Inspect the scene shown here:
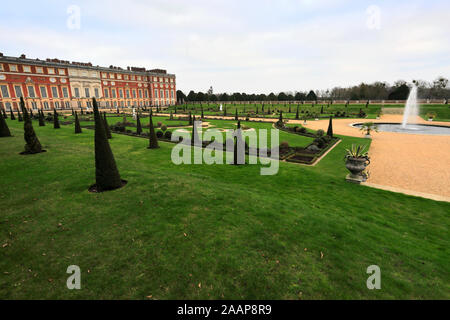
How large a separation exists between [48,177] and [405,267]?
1299 centimetres

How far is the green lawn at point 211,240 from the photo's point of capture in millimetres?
4180

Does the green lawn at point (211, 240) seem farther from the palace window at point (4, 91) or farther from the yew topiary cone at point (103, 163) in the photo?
the palace window at point (4, 91)

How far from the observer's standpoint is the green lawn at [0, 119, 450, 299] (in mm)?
4180

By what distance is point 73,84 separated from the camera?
68.2m

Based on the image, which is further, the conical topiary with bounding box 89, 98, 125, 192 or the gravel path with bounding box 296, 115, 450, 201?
the gravel path with bounding box 296, 115, 450, 201

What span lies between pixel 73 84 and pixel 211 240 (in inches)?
3262

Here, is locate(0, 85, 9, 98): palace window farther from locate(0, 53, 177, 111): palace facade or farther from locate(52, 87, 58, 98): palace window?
locate(52, 87, 58, 98): palace window

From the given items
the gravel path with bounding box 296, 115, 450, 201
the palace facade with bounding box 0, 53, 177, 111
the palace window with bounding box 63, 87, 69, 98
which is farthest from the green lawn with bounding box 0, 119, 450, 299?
the palace window with bounding box 63, 87, 69, 98

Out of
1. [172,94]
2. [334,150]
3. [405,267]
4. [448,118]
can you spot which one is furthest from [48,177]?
[172,94]

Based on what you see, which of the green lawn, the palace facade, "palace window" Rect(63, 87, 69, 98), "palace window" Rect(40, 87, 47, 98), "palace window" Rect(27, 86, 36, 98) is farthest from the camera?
"palace window" Rect(63, 87, 69, 98)

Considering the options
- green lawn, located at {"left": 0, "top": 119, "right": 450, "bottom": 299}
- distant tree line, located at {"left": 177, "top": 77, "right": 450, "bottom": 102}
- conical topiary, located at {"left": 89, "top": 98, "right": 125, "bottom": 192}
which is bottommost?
green lawn, located at {"left": 0, "top": 119, "right": 450, "bottom": 299}

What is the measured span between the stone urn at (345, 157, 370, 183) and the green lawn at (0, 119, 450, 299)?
108cm

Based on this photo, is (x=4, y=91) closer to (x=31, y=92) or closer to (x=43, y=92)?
(x=31, y=92)

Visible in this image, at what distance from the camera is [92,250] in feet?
16.8
